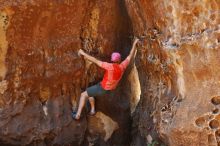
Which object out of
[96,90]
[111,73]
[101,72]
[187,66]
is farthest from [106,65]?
[187,66]

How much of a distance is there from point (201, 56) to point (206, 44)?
176 mm

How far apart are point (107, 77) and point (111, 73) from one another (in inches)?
4.9

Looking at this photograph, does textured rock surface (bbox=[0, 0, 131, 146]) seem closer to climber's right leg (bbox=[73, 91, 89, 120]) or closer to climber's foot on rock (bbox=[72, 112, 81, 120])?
climber's foot on rock (bbox=[72, 112, 81, 120])

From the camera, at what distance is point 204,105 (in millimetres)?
5344

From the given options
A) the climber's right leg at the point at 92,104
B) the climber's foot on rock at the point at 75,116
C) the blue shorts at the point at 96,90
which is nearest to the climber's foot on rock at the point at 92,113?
the climber's right leg at the point at 92,104

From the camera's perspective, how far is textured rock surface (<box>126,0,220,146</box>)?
208 inches

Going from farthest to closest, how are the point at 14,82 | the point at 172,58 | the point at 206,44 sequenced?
1. the point at 14,82
2. the point at 172,58
3. the point at 206,44

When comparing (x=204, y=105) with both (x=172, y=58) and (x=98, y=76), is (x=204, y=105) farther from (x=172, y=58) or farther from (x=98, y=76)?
(x=98, y=76)

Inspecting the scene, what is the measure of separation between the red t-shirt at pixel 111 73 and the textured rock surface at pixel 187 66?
65cm

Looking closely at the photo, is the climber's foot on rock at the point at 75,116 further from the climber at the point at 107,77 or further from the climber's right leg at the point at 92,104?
the climber's right leg at the point at 92,104

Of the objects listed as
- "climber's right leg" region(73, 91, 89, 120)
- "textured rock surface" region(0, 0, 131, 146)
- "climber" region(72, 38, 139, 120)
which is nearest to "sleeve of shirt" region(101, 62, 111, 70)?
"climber" region(72, 38, 139, 120)

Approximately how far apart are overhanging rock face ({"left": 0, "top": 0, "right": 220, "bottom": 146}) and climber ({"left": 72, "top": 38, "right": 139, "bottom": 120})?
7.8 inches

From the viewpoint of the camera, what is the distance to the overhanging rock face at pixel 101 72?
5359 millimetres

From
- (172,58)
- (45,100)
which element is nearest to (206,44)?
(172,58)
